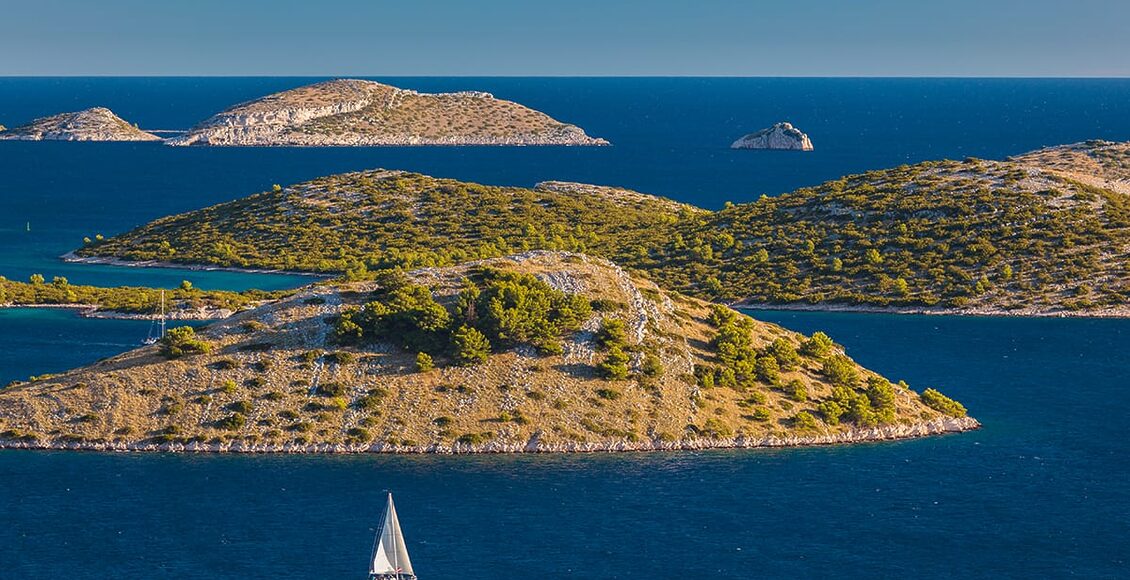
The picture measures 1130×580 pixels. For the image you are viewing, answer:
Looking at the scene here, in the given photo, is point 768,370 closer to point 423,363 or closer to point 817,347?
point 817,347

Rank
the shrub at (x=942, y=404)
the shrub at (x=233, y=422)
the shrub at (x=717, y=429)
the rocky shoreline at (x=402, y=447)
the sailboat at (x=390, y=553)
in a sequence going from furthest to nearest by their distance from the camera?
the shrub at (x=942, y=404)
the shrub at (x=717, y=429)
the shrub at (x=233, y=422)
the rocky shoreline at (x=402, y=447)
the sailboat at (x=390, y=553)

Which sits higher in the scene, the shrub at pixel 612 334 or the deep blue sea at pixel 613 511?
the shrub at pixel 612 334

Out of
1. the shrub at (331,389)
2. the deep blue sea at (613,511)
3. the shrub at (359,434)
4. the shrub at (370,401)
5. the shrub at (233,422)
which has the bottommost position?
the deep blue sea at (613,511)

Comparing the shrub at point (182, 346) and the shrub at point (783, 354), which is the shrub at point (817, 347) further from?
the shrub at point (182, 346)

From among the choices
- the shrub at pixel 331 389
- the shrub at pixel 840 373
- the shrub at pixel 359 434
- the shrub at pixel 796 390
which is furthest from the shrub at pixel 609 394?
the shrub at pixel 840 373

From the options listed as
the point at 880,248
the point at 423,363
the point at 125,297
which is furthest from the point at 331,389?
the point at 880,248

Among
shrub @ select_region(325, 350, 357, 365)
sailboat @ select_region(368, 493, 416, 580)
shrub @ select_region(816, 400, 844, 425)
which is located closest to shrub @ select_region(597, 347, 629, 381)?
shrub @ select_region(816, 400, 844, 425)

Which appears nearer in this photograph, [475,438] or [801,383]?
[475,438]
